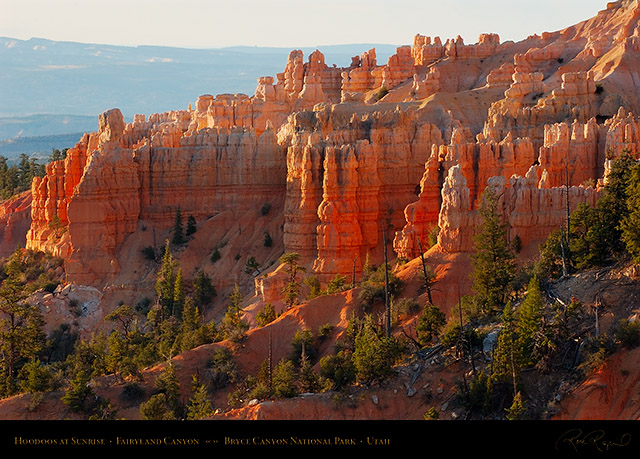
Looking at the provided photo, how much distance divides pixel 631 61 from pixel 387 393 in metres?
51.8

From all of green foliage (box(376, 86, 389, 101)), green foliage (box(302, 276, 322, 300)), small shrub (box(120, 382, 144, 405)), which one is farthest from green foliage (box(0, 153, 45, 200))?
small shrub (box(120, 382, 144, 405))

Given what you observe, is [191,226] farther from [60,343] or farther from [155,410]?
[155,410]

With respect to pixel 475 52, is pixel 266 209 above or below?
below

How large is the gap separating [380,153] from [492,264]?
26.1 meters

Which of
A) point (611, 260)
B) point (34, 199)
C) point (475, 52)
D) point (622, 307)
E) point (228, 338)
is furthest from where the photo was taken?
point (475, 52)

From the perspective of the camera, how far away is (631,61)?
9425 cm

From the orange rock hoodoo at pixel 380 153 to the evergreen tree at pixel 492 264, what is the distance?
385 cm

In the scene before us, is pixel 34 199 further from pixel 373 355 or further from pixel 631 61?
pixel 373 355

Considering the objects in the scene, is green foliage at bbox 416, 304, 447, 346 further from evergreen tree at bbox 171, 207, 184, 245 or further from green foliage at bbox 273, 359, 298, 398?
evergreen tree at bbox 171, 207, 184, 245

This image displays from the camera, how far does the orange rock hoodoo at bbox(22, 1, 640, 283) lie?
232ft

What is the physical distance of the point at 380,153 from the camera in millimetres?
81000

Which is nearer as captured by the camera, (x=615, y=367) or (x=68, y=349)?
(x=615, y=367)

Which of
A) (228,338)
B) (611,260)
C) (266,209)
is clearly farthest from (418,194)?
(611,260)

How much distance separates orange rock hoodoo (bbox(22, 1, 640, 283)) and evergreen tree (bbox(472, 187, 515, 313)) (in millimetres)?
3849
